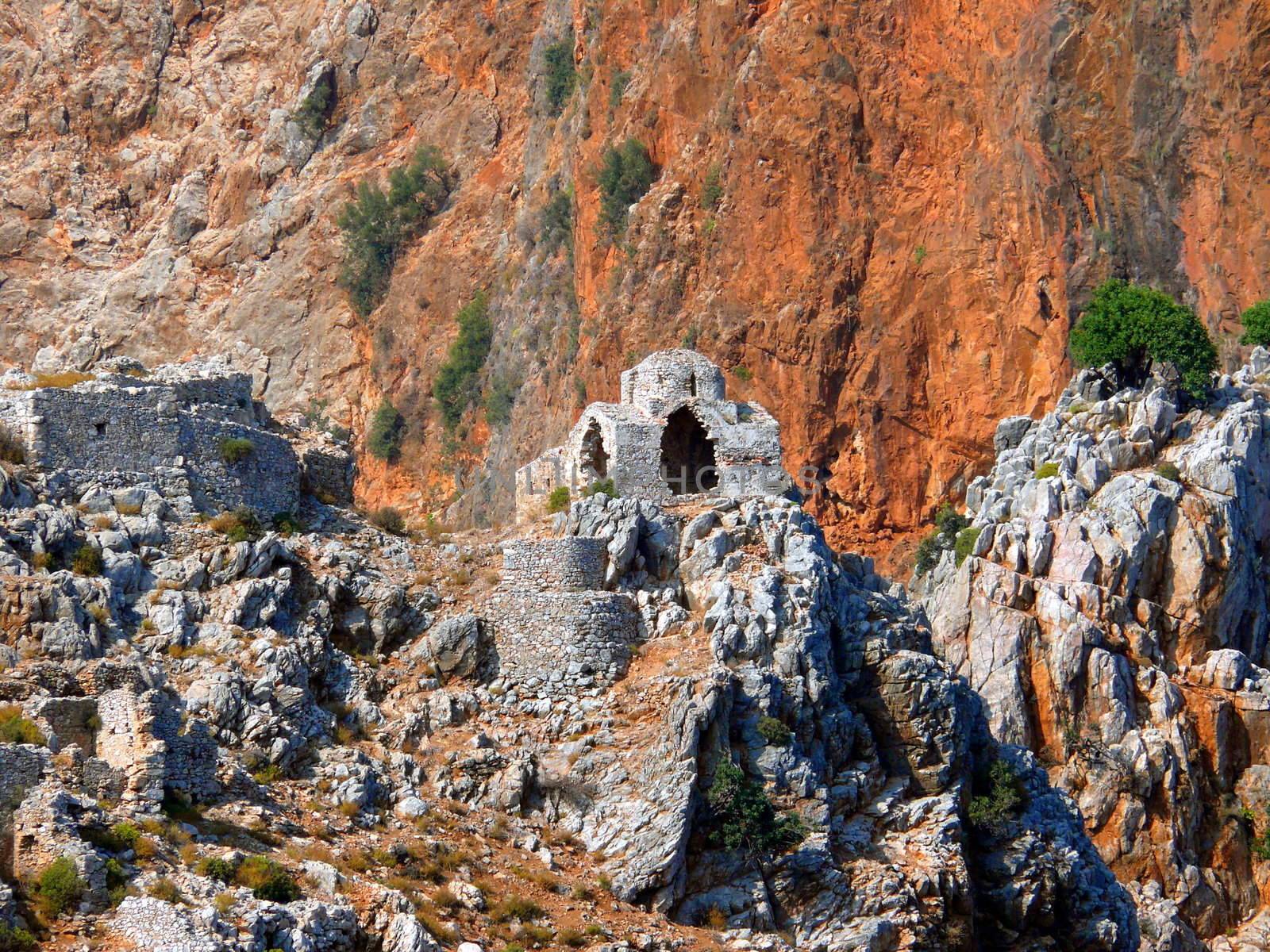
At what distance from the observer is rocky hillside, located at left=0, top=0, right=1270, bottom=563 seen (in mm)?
93250

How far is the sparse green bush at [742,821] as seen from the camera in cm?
4700

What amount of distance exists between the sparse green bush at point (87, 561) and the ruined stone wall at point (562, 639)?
8317 mm

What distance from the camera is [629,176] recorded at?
103 m

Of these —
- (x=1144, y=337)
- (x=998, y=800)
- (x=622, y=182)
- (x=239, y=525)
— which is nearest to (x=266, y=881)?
(x=239, y=525)

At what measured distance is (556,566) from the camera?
51.7 meters

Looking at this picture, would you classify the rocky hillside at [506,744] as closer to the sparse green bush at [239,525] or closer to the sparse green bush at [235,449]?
the sparse green bush at [239,525]

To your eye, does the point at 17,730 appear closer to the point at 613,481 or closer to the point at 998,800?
the point at 613,481

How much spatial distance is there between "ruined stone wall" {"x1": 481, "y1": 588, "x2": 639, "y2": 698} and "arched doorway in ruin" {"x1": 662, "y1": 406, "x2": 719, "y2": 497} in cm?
758

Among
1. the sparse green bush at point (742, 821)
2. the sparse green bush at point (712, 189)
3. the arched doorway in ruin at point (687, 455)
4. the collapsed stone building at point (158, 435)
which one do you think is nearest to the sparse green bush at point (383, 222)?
the sparse green bush at point (712, 189)

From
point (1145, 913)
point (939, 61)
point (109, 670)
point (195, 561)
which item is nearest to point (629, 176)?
point (939, 61)

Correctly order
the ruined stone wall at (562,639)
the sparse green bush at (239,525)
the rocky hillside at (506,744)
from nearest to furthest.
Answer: the rocky hillside at (506,744) → the ruined stone wall at (562,639) → the sparse green bush at (239,525)

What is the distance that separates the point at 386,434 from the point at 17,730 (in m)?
67.0

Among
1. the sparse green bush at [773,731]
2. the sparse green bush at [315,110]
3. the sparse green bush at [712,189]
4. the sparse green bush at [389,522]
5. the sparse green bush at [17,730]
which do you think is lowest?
the sparse green bush at [773,731]

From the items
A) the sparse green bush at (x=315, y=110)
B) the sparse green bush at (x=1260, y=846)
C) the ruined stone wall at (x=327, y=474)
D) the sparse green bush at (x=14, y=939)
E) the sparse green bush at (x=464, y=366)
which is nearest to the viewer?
the sparse green bush at (x=14, y=939)
